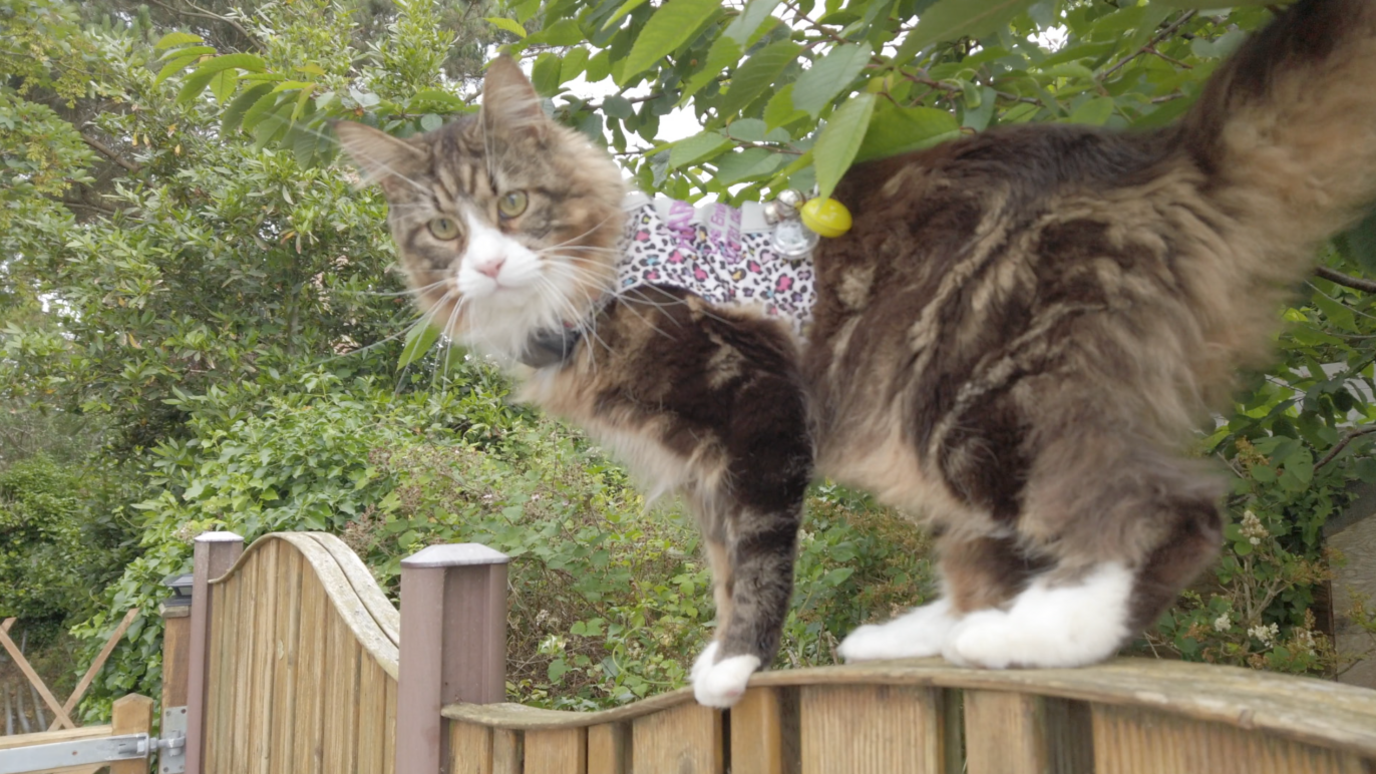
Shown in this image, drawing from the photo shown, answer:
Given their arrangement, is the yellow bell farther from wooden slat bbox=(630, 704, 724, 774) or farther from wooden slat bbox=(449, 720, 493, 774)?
wooden slat bbox=(449, 720, 493, 774)

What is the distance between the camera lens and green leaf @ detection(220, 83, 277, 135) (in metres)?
1.98

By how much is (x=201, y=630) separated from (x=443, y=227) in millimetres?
2114

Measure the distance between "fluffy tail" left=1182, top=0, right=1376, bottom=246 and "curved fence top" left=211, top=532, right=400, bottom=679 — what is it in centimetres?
172

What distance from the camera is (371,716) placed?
198 centimetres

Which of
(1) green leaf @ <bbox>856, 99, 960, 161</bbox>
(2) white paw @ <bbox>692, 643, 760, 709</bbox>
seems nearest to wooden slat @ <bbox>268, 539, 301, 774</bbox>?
(2) white paw @ <bbox>692, 643, 760, 709</bbox>

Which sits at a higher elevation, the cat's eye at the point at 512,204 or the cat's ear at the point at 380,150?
the cat's ear at the point at 380,150

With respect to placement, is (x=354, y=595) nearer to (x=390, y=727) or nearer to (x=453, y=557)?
(x=390, y=727)

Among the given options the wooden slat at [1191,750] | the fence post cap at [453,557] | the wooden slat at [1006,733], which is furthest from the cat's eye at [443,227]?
the wooden slat at [1191,750]

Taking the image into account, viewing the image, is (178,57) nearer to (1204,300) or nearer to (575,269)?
(575,269)

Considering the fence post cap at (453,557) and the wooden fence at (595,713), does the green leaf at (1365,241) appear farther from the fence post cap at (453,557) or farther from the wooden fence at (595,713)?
the fence post cap at (453,557)

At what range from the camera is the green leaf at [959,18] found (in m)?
0.90

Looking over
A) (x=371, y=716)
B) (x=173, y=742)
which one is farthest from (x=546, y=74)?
(x=173, y=742)

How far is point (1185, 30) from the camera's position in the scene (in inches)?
72.2

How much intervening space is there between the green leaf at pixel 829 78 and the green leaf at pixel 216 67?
1.36 m
